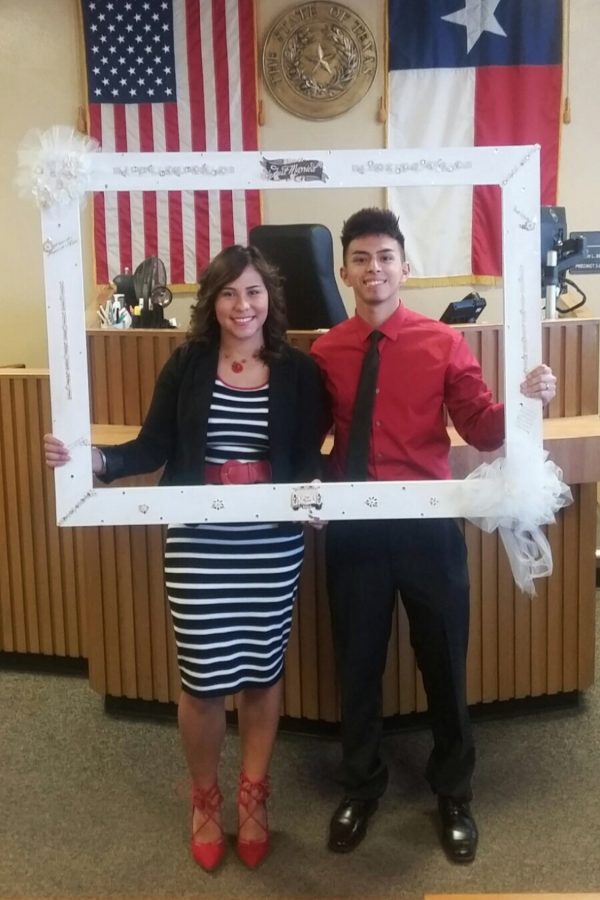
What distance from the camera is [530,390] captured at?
5.85 feet

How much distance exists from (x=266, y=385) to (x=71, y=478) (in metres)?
0.46

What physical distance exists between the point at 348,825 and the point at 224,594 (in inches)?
26.0

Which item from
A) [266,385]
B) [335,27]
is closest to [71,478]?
[266,385]

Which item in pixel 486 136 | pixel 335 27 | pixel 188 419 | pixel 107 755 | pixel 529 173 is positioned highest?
pixel 335 27

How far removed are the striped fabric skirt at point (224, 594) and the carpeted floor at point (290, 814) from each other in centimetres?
45

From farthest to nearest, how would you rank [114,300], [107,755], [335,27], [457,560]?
[335,27] → [114,300] → [107,755] → [457,560]

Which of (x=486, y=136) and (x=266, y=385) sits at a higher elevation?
(x=486, y=136)

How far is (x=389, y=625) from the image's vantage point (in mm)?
2006

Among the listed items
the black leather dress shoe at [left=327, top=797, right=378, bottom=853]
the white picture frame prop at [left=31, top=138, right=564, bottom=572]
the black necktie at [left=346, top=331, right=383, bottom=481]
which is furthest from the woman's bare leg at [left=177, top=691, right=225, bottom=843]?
the black necktie at [left=346, top=331, right=383, bottom=481]

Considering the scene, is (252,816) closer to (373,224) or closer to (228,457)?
(228,457)

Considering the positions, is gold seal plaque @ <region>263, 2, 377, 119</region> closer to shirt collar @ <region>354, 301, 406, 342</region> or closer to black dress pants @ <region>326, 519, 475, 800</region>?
shirt collar @ <region>354, 301, 406, 342</region>

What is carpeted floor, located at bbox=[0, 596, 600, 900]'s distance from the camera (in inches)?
76.1

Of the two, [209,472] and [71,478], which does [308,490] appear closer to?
[209,472]

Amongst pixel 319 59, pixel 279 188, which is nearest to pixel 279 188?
pixel 279 188
